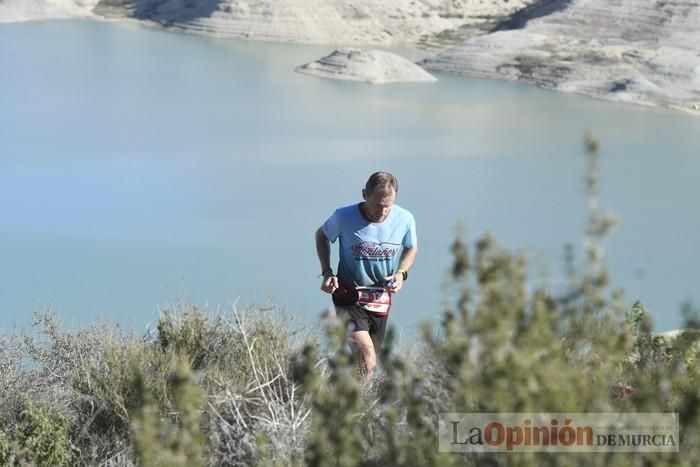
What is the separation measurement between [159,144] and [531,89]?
9.40 m

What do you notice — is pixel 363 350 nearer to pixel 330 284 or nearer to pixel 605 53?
pixel 330 284

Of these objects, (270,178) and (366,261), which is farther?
(270,178)

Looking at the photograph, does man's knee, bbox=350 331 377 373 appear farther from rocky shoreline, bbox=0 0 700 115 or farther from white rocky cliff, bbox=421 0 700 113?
white rocky cliff, bbox=421 0 700 113

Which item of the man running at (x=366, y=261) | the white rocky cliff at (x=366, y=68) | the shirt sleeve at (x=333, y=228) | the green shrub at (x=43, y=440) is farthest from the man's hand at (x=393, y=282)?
the white rocky cliff at (x=366, y=68)

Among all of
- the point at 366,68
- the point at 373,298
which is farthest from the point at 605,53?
the point at 373,298

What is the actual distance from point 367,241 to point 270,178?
786cm

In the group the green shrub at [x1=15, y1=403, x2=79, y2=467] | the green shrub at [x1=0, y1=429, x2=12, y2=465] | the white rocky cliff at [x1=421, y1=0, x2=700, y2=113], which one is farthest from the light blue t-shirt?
the white rocky cliff at [x1=421, y1=0, x2=700, y2=113]

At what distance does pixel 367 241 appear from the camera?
3545 mm

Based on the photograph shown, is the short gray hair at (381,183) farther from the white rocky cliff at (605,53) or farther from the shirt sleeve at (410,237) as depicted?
the white rocky cliff at (605,53)

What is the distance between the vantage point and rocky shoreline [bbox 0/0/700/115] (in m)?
20.2

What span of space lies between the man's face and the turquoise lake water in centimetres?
55

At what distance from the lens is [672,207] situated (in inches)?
447

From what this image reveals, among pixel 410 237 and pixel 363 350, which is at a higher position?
pixel 410 237

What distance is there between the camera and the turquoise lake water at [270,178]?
773cm
